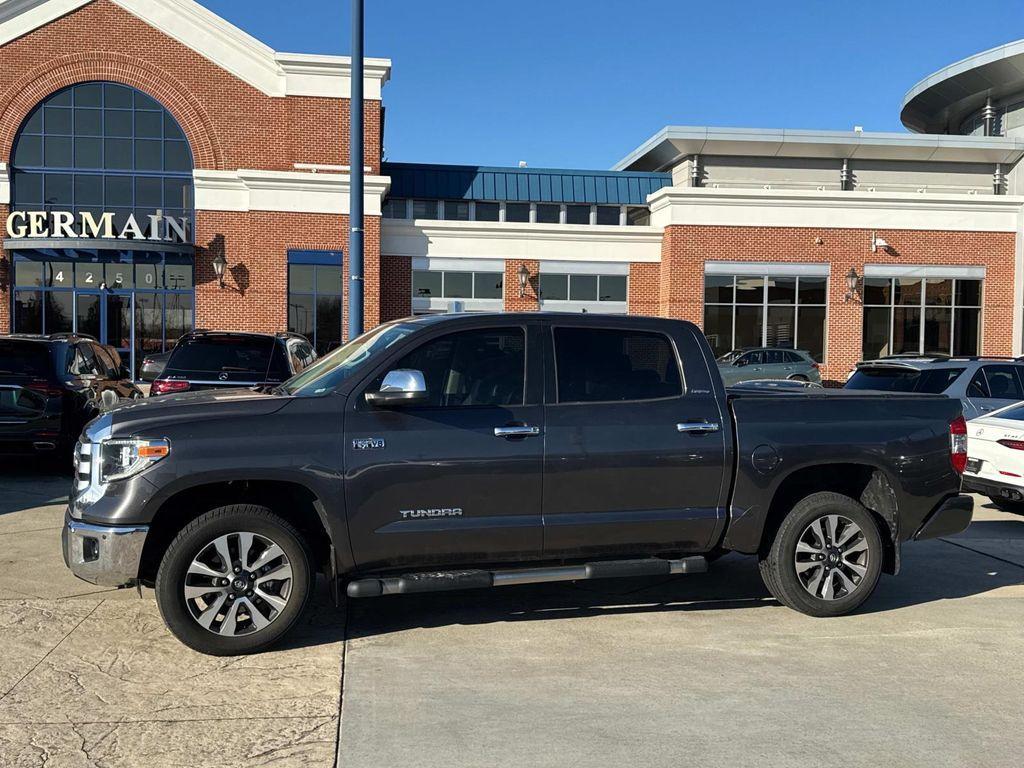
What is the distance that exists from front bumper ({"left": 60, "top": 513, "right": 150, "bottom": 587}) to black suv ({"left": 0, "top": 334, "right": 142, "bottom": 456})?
6.59 m

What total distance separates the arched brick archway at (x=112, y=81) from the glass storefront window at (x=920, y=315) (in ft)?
65.2

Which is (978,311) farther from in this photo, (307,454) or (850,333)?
(307,454)

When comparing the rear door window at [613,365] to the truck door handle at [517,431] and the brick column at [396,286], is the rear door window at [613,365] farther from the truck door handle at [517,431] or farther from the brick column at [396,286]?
the brick column at [396,286]

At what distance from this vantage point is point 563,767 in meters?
3.95

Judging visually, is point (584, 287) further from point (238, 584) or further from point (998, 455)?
point (238, 584)

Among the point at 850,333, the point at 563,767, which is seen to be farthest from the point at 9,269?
the point at 563,767

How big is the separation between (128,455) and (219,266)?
892 inches

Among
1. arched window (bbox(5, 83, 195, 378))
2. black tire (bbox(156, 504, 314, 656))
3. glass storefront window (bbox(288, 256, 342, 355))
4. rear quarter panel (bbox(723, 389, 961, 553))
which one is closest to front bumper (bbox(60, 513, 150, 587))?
black tire (bbox(156, 504, 314, 656))

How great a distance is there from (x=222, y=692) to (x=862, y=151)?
36.4m

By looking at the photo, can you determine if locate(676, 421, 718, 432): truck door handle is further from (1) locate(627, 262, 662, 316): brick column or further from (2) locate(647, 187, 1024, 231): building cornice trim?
(1) locate(627, 262, 662, 316): brick column

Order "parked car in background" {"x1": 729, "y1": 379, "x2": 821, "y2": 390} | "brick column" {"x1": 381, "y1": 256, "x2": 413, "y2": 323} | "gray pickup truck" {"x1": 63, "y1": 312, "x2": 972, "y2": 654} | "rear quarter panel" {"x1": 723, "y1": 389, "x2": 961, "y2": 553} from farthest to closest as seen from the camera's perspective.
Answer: "brick column" {"x1": 381, "y1": 256, "x2": 413, "y2": 323}
"parked car in background" {"x1": 729, "y1": 379, "x2": 821, "y2": 390}
"rear quarter panel" {"x1": 723, "y1": 389, "x2": 961, "y2": 553}
"gray pickup truck" {"x1": 63, "y1": 312, "x2": 972, "y2": 654}

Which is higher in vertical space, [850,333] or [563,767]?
[850,333]

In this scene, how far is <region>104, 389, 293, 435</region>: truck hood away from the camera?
5.24m

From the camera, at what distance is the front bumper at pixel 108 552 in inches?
203
